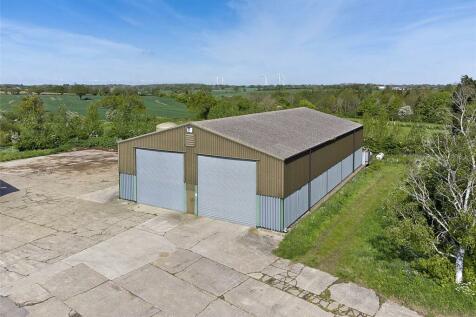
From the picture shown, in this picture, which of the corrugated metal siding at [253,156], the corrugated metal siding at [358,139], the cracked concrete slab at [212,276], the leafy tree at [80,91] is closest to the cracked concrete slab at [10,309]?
the cracked concrete slab at [212,276]

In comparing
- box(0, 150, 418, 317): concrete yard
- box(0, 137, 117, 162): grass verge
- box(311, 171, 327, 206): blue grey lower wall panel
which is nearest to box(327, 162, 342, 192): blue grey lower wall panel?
box(311, 171, 327, 206): blue grey lower wall panel

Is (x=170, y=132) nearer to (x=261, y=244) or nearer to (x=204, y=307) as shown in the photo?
(x=261, y=244)

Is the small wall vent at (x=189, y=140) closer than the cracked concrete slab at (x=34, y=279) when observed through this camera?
No

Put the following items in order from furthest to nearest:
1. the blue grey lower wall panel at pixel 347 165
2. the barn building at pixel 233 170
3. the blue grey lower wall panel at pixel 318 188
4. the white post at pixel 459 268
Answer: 1. the blue grey lower wall panel at pixel 347 165
2. the blue grey lower wall panel at pixel 318 188
3. the barn building at pixel 233 170
4. the white post at pixel 459 268

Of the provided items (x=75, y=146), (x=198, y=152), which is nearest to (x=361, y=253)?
(x=198, y=152)

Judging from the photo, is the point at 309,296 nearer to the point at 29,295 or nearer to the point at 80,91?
the point at 29,295

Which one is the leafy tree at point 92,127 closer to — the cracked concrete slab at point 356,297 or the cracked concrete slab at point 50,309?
the cracked concrete slab at point 50,309

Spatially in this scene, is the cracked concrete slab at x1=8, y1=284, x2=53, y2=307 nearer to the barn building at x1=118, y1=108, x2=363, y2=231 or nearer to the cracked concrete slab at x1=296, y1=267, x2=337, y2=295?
the cracked concrete slab at x1=296, y1=267, x2=337, y2=295
